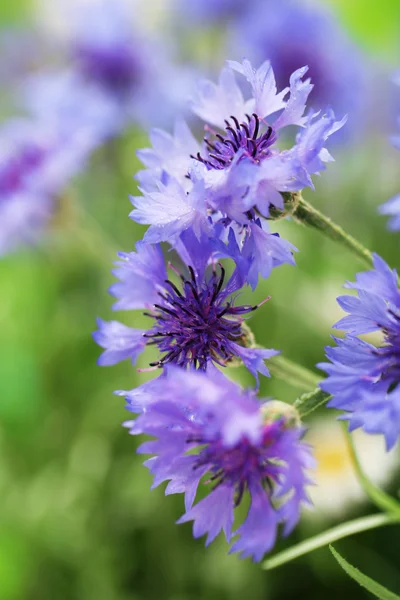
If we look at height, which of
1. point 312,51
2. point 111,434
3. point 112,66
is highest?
point 312,51

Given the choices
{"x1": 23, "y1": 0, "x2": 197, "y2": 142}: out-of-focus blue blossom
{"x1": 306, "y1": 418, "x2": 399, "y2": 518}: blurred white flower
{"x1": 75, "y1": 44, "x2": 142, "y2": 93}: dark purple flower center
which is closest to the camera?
{"x1": 306, "y1": 418, "x2": 399, "y2": 518}: blurred white flower

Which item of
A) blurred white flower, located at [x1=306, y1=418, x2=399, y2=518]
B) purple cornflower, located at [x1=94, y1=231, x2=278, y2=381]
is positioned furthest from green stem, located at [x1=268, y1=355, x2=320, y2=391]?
blurred white flower, located at [x1=306, y1=418, x2=399, y2=518]

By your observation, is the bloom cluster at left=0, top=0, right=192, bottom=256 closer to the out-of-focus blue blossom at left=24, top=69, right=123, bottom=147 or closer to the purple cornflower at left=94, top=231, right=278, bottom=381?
the out-of-focus blue blossom at left=24, top=69, right=123, bottom=147

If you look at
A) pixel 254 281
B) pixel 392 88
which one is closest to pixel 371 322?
pixel 254 281

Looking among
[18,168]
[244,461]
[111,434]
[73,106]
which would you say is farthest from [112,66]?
[244,461]

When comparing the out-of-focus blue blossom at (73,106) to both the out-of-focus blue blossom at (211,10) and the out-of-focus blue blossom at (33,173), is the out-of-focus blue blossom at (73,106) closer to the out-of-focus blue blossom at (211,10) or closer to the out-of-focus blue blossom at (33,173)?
the out-of-focus blue blossom at (33,173)

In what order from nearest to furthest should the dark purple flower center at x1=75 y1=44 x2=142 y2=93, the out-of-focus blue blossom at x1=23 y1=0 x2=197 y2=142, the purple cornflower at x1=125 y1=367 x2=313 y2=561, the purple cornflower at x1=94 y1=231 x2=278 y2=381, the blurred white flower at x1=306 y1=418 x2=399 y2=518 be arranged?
1. the purple cornflower at x1=125 y1=367 x2=313 y2=561
2. the purple cornflower at x1=94 y1=231 x2=278 y2=381
3. the blurred white flower at x1=306 y1=418 x2=399 y2=518
4. the out-of-focus blue blossom at x1=23 y1=0 x2=197 y2=142
5. the dark purple flower center at x1=75 y1=44 x2=142 y2=93

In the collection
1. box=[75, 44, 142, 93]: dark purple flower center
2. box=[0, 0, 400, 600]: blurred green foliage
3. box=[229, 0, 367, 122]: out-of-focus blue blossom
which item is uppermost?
box=[229, 0, 367, 122]: out-of-focus blue blossom

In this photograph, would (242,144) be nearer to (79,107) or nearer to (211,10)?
(79,107)

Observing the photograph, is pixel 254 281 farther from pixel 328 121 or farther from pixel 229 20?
pixel 229 20
